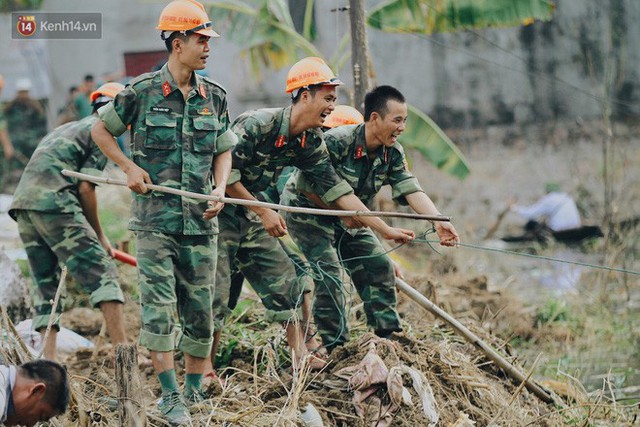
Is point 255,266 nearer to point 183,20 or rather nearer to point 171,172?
point 171,172

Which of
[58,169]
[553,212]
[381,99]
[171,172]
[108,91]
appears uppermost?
[108,91]

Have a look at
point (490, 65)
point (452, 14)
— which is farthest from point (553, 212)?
point (452, 14)

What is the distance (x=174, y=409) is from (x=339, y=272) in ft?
5.31

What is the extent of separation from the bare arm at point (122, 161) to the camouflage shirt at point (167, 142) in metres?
0.05

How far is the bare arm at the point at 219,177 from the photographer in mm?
6103

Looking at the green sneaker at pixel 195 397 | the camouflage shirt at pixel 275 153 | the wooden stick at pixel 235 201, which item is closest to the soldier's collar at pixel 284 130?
the camouflage shirt at pixel 275 153

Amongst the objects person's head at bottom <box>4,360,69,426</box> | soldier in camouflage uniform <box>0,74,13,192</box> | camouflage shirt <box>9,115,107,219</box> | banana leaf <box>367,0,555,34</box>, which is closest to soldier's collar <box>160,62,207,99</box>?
camouflage shirt <box>9,115,107,219</box>

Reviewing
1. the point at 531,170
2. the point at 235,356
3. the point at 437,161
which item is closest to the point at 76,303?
the point at 235,356

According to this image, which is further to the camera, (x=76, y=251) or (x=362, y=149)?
(x=76, y=251)

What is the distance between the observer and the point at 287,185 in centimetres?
740

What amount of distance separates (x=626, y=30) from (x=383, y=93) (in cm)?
1175

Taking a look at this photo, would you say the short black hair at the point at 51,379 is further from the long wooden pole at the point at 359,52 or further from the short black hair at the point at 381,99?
the long wooden pole at the point at 359,52

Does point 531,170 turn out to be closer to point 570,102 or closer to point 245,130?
point 570,102

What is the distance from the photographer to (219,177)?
6320 mm
